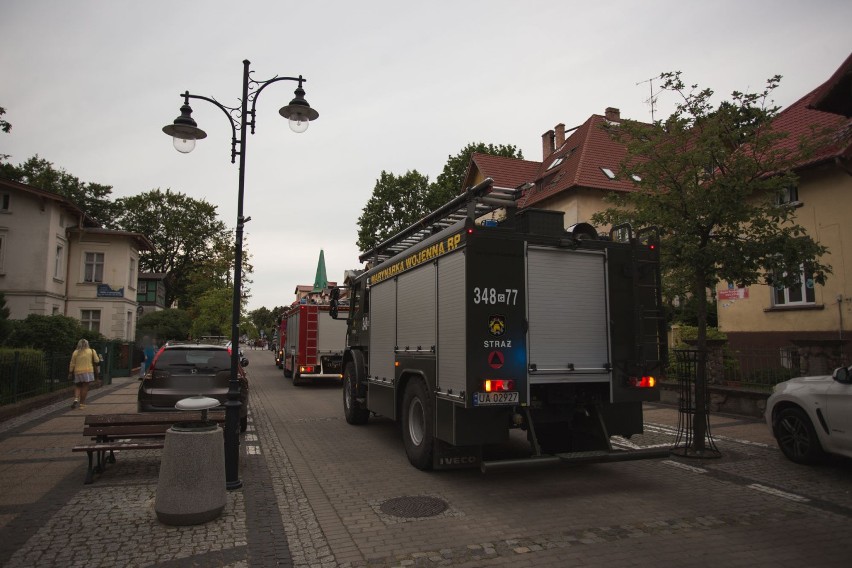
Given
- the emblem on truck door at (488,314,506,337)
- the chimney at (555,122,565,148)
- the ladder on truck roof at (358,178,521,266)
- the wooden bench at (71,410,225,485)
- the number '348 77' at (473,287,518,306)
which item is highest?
the chimney at (555,122,565,148)

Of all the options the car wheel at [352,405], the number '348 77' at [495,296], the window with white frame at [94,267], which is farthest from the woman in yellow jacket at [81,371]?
the window with white frame at [94,267]

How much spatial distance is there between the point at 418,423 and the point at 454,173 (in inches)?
1292

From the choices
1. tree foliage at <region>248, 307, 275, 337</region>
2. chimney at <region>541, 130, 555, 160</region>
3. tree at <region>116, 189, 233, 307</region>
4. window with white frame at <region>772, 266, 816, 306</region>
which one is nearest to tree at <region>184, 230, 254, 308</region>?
tree at <region>116, 189, 233, 307</region>

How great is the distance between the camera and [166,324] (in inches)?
1587

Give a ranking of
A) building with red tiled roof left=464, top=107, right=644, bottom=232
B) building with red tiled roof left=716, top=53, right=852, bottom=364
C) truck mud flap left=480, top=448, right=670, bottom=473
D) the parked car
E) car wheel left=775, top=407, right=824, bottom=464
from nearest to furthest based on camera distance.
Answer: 1. truck mud flap left=480, top=448, right=670, bottom=473
2. car wheel left=775, top=407, right=824, bottom=464
3. the parked car
4. building with red tiled roof left=716, top=53, right=852, bottom=364
5. building with red tiled roof left=464, top=107, right=644, bottom=232

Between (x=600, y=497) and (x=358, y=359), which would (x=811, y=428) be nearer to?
(x=600, y=497)

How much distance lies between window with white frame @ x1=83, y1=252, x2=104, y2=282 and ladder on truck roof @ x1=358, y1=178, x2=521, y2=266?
27.9 m

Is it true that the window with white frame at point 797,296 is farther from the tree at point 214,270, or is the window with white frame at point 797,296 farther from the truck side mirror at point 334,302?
the tree at point 214,270

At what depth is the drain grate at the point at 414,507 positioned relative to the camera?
18.1ft

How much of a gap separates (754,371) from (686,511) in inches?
290

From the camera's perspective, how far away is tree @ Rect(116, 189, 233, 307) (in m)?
52.8

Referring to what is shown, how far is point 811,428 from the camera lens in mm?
7137

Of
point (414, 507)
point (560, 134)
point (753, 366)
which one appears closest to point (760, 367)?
point (753, 366)

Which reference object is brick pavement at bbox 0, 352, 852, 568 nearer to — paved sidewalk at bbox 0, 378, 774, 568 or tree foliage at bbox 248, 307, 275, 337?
paved sidewalk at bbox 0, 378, 774, 568
